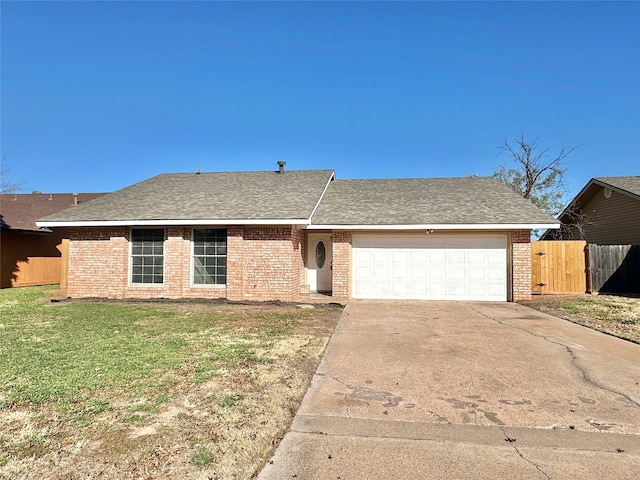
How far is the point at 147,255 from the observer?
13289mm

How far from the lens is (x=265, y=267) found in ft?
41.2

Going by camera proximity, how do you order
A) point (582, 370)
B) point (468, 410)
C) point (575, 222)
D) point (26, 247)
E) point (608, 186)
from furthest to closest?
1. point (575, 222)
2. point (26, 247)
3. point (608, 186)
4. point (582, 370)
5. point (468, 410)

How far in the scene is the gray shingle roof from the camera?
12695 millimetres

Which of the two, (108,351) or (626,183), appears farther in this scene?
(626,183)

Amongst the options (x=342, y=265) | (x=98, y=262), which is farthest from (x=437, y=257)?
(x=98, y=262)

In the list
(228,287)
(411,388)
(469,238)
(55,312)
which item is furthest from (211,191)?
(411,388)

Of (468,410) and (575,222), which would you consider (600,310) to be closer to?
(468,410)

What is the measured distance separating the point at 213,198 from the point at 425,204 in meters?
7.65

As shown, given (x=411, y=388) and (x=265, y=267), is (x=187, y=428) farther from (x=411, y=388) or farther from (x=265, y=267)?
(x=265, y=267)

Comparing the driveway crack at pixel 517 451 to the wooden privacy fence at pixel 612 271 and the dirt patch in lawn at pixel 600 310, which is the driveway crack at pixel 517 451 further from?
the wooden privacy fence at pixel 612 271

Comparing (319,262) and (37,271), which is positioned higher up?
(319,262)

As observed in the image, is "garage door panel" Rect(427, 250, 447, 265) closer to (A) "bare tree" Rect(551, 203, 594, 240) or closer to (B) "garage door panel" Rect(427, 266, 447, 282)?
(B) "garage door panel" Rect(427, 266, 447, 282)

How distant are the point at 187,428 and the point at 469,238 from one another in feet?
36.8

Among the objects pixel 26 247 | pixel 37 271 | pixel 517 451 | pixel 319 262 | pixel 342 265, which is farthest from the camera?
pixel 37 271
